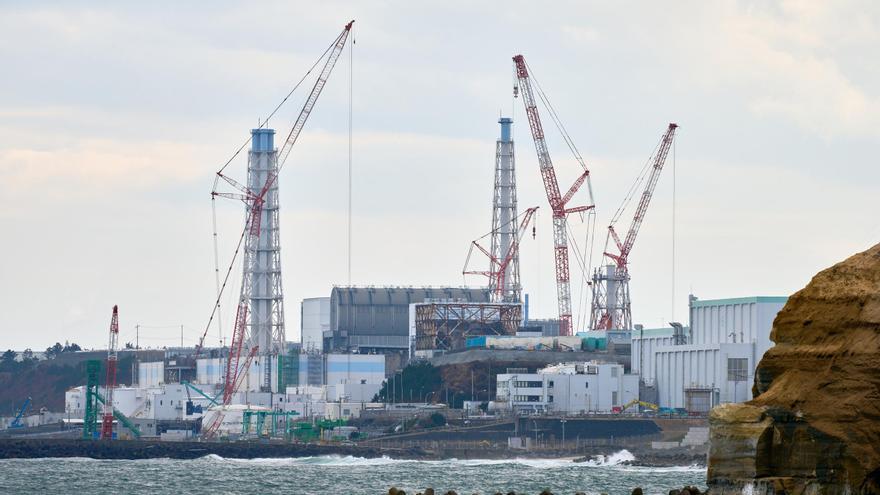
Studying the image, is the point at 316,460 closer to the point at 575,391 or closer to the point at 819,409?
the point at 575,391

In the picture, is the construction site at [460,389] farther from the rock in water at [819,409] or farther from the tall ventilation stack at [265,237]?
the rock in water at [819,409]

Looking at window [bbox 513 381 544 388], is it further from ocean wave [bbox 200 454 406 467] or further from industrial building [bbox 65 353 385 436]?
ocean wave [bbox 200 454 406 467]

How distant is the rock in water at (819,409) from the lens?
31.5 meters

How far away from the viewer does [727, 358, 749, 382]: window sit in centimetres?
14726

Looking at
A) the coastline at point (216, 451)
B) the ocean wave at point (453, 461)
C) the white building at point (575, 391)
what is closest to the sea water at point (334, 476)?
the ocean wave at point (453, 461)

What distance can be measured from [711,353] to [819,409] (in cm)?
12093

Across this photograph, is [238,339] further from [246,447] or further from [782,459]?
[782,459]

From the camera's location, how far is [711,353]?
151500 millimetres

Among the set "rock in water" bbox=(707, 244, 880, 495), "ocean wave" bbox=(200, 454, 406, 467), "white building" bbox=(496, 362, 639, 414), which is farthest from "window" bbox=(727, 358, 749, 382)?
"rock in water" bbox=(707, 244, 880, 495)

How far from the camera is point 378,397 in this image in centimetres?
19250

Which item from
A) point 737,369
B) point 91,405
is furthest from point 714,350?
point 91,405

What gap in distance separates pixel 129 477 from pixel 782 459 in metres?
82.9

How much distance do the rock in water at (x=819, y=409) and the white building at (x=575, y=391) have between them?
13333 cm

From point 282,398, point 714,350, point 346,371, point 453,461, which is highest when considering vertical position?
point 714,350
